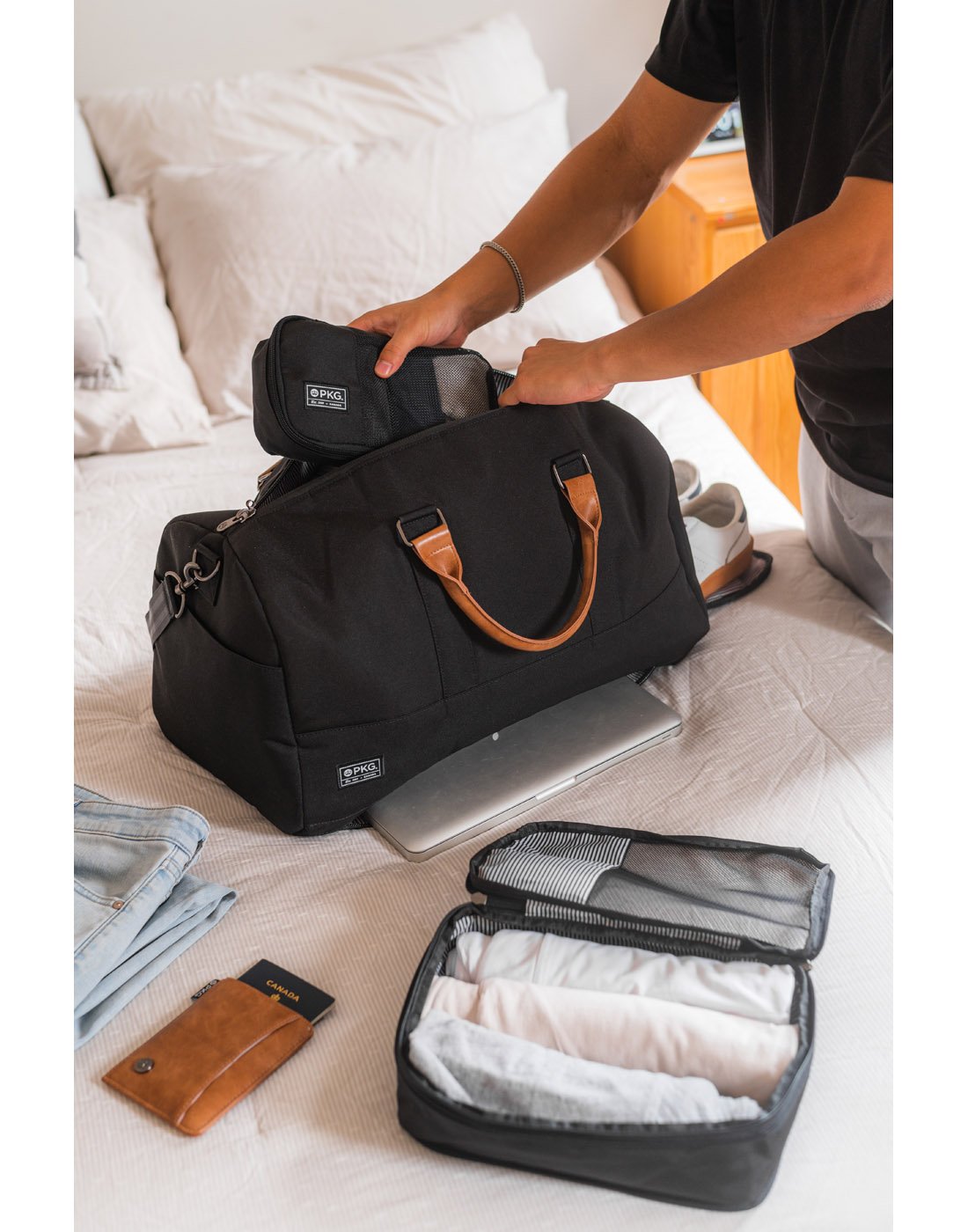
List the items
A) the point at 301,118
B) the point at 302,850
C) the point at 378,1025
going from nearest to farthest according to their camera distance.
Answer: the point at 378,1025 → the point at 302,850 → the point at 301,118

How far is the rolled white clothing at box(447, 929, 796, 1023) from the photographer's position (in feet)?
2.60

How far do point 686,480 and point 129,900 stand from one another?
909 millimetres

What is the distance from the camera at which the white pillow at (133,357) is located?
71.2 inches

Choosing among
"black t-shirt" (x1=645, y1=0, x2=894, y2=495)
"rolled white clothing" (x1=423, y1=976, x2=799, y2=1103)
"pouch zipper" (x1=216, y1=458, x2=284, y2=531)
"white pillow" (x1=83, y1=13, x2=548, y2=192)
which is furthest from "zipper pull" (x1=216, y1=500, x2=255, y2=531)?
"white pillow" (x1=83, y1=13, x2=548, y2=192)

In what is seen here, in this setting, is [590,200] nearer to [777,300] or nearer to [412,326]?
[412,326]

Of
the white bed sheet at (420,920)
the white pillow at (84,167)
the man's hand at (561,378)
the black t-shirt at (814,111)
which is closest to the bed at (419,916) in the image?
the white bed sheet at (420,920)

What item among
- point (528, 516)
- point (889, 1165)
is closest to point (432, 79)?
point (528, 516)

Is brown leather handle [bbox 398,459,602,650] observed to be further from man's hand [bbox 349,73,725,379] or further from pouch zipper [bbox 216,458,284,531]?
man's hand [bbox 349,73,725,379]

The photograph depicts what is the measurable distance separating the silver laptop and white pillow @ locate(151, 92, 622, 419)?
971mm

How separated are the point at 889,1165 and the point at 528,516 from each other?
631 mm

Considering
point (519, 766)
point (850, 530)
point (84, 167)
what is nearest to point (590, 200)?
point (850, 530)

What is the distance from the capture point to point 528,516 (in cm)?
111

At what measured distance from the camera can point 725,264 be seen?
217 cm

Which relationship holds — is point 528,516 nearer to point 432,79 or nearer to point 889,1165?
point 889,1165
